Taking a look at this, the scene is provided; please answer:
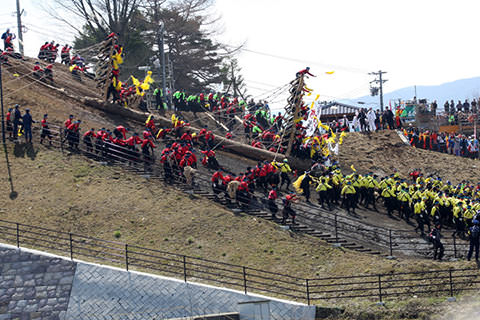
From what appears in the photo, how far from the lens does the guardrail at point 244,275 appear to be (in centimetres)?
1889

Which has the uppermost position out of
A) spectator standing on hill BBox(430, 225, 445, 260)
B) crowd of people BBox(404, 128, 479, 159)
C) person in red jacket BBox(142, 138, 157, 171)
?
person in red jacket BBox(142, 138, 157, 171)

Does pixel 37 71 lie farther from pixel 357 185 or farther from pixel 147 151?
pixel 357 185

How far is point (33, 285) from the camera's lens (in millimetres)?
19312

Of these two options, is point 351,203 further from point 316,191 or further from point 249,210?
point 249,210

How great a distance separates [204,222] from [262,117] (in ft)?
56.5

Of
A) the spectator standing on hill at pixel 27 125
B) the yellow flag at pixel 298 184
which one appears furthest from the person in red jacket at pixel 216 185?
the spectator standing on hill at pixel 27 125

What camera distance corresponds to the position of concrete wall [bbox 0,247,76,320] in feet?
62.2

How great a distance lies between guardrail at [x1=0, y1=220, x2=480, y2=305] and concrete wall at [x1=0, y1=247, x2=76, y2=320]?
499 millimetres

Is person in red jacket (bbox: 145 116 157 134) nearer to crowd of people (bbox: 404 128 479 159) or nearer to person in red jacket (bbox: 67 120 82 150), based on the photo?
person in red jacket (bbox: 67 120 82 150)

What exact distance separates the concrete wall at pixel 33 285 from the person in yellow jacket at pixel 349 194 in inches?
479

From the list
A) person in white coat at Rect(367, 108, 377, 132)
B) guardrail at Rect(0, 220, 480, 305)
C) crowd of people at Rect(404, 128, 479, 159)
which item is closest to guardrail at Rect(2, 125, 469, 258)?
guardrail at Rect(0, 220, 480, 305)

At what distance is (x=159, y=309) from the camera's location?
1895 centimetres

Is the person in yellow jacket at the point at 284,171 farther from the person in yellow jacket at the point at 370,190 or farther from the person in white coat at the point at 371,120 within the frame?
the person in white coat at the point at 371,120

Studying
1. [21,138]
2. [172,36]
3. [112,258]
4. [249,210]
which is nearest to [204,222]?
[249,210]
